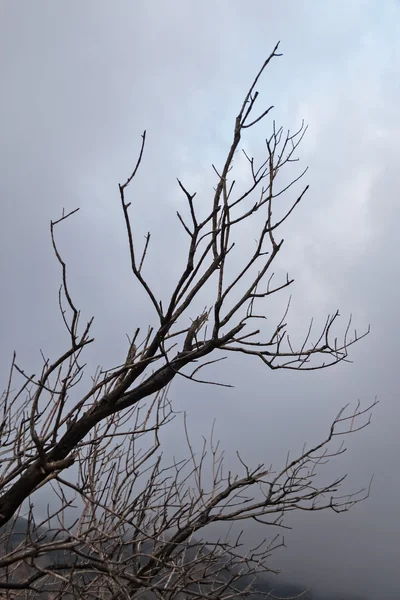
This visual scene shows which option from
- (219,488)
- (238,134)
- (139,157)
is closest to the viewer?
(139,157)

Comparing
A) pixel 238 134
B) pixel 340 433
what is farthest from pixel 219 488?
pixel 238 134

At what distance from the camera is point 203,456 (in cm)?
566

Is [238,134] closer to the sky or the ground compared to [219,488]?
closer to the sky

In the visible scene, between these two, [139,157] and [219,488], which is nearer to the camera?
[139,157]

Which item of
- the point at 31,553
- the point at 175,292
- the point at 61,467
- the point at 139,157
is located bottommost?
the point at 31,553

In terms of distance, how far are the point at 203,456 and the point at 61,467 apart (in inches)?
116

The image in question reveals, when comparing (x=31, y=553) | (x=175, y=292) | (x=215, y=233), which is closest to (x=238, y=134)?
(x=215, y=233)

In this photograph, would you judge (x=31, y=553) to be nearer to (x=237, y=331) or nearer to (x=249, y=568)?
(x=237, y=331)

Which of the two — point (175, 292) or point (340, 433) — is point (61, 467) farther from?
point (340, 433)

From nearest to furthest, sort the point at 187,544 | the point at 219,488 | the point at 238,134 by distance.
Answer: the point at 238,134 < the point at 187,544 < the point at 219,488

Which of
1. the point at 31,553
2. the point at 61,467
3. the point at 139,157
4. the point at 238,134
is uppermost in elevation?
the point at 238,134

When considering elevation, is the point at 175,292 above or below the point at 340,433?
below

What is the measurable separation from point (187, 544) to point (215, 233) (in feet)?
10.2

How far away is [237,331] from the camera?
10.6 feet
